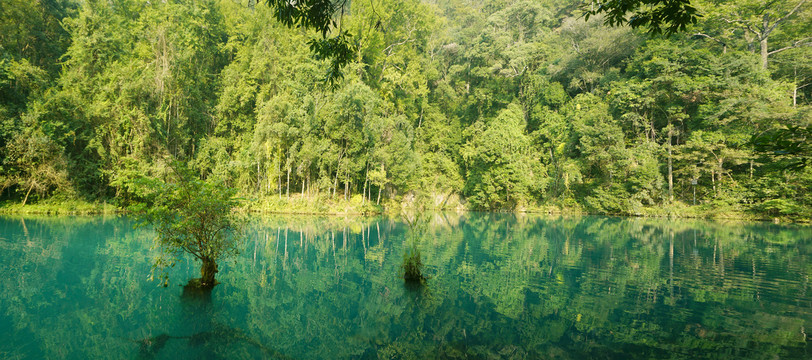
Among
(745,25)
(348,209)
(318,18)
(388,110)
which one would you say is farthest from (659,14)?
(745,25)

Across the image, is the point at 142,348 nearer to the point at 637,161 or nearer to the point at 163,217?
the point at 163,217

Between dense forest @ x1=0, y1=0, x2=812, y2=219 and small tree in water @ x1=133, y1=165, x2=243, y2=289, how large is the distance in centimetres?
1374

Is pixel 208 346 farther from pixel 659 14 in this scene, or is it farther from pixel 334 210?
pixel 334 210

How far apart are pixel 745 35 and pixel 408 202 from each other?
27597 mm

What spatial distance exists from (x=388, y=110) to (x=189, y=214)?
25.9 m

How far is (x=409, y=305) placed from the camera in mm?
6422

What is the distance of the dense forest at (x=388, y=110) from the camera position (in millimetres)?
23125

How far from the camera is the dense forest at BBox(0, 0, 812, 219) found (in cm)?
2312

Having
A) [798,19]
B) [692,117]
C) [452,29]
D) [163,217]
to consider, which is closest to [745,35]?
[798,19]

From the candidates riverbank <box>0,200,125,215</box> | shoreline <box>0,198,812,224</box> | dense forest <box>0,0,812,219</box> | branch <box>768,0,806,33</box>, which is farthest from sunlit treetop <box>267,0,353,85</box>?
branch <box>768,0,806,33</box>

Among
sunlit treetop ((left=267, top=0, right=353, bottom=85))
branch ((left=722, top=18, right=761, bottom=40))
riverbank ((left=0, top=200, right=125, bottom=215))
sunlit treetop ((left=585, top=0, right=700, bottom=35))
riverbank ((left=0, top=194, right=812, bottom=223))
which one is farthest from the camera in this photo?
branch ((left=722, top=18, right=761, bottom=40))

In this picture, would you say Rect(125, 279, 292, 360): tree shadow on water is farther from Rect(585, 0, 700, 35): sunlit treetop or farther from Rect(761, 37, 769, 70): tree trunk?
Rect(761, 37, 769, 70): tree trunk

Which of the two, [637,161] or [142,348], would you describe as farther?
[637,161]

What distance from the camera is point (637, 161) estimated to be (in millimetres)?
27672
